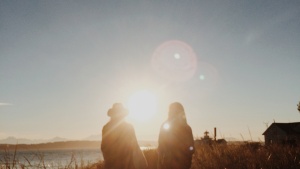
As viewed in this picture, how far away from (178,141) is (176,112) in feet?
2.28

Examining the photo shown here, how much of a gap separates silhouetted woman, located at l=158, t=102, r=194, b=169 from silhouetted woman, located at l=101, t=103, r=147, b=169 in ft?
3.16

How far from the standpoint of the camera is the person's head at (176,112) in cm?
648

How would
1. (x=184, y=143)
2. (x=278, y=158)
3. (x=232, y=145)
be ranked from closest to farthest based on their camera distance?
(x=278, y=158) → (x=184, y=143) → (x=232, y=145)

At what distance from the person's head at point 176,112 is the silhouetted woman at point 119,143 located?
3.78ft

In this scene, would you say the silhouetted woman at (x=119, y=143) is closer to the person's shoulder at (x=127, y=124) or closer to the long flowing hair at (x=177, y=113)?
the person's shoulder at (x=127, y=124)

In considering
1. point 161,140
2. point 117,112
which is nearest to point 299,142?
point 161,140

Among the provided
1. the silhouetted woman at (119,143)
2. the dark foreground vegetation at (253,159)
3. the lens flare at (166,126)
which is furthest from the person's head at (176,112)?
the dark foreground vegetation at (253,159)

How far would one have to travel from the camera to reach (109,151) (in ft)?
19.0

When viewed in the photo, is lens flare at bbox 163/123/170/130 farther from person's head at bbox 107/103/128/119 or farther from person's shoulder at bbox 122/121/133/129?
person's head at bbox 107/103/128/119

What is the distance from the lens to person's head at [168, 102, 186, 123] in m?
6.48

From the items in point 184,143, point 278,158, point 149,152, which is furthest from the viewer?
point 149,152

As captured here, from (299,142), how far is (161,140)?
344 cm

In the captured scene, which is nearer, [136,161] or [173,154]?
[136,161]

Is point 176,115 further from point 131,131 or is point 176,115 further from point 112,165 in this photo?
point 112,165
